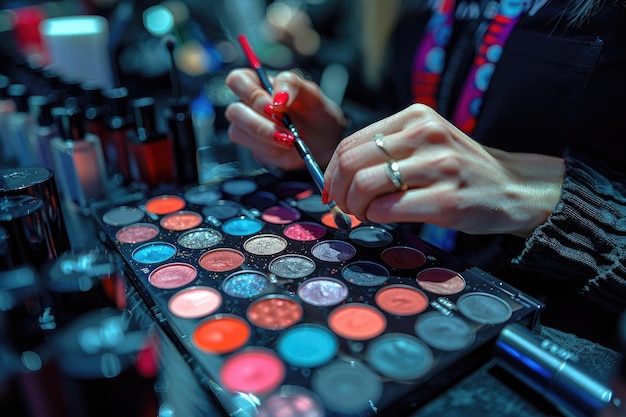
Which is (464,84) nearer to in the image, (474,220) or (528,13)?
(528,13)

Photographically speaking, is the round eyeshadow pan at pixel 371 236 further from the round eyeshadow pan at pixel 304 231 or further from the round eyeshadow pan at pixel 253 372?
the round eyeshadow pan at pixel 253 372

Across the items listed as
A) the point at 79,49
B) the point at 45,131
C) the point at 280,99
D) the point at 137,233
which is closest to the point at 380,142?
the point at 280,99

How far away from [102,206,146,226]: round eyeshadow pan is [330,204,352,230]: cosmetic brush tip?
28 cm

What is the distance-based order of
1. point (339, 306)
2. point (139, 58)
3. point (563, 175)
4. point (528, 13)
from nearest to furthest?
1. point (339, 306)
2. point (563, 175)
3. point (528, 13)
4. point (139, 58)

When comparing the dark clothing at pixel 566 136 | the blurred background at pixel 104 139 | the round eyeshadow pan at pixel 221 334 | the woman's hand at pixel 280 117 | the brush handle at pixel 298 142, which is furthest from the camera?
the woman's hand at pixel 280 117

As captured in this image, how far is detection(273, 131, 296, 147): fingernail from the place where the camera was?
722mm

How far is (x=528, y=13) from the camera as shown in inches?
30.0

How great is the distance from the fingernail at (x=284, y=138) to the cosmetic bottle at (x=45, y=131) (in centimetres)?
41

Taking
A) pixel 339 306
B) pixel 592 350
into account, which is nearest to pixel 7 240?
pixel 339 306

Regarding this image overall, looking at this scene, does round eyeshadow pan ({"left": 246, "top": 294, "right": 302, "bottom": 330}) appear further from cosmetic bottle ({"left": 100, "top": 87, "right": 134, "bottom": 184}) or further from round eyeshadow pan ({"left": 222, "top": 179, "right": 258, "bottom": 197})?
cosmetic bottle ({"left": 100, "top": 87, "right": 134, "bottom": 184})

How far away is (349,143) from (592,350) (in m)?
0.35

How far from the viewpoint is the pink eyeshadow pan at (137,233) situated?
64 cm

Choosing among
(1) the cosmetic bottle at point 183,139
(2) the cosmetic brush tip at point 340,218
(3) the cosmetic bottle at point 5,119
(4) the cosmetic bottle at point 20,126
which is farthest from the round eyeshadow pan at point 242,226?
(3) the cosmetic bottle at point 5,119

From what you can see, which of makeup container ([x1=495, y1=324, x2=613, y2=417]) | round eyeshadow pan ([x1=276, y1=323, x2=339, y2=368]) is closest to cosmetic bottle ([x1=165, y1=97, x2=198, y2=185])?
round eyeshadow pan ([x1=276, y1=323, x2=339, y2=368])
